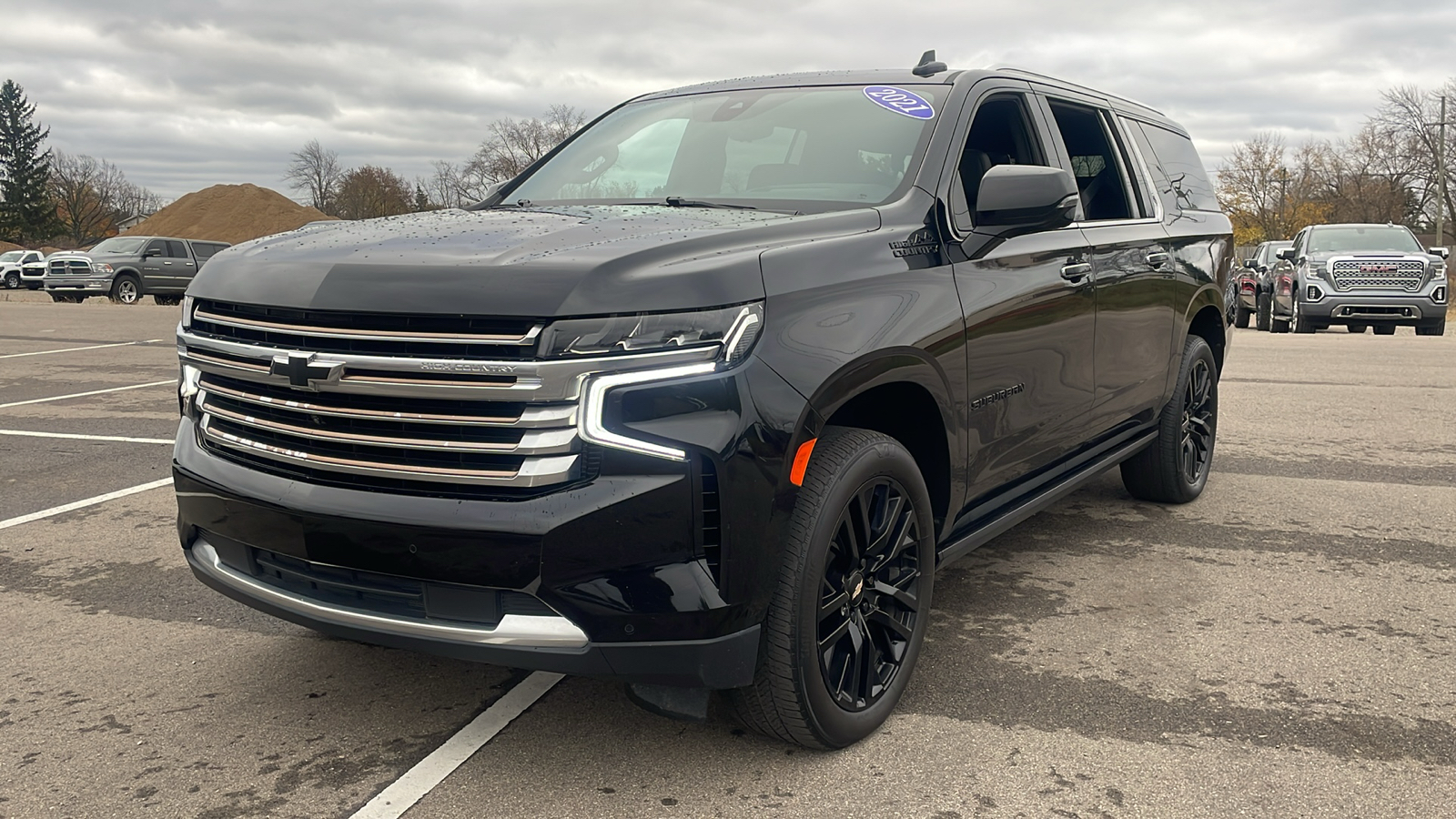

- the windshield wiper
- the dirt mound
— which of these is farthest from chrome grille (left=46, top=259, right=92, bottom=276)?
the dirt mound

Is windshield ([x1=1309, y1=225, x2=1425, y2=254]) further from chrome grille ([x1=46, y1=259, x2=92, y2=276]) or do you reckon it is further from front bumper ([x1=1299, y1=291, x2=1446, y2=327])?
chrome grille ([x1=46, y1=259, x2=92, y2=276])

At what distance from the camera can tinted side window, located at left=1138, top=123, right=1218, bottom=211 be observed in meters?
5.77

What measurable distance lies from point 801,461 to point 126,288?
3320 cm

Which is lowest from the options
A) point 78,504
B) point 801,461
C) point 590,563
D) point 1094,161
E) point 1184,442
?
point 78,504

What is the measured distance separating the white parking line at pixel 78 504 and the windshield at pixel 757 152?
10.3 feet

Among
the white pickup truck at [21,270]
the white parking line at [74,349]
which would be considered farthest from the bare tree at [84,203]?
the white parking line at [74,349]

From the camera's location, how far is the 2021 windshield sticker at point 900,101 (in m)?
3.93

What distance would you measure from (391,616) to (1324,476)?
5.66 meters

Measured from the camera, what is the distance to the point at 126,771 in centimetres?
296

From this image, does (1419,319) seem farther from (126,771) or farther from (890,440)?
(126,771)

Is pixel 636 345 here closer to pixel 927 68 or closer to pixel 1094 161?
pixel 927 68

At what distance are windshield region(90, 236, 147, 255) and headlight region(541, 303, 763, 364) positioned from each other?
109ft

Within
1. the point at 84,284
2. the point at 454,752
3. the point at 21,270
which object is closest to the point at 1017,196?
the point at 454,752

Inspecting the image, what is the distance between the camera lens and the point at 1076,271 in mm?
4273
